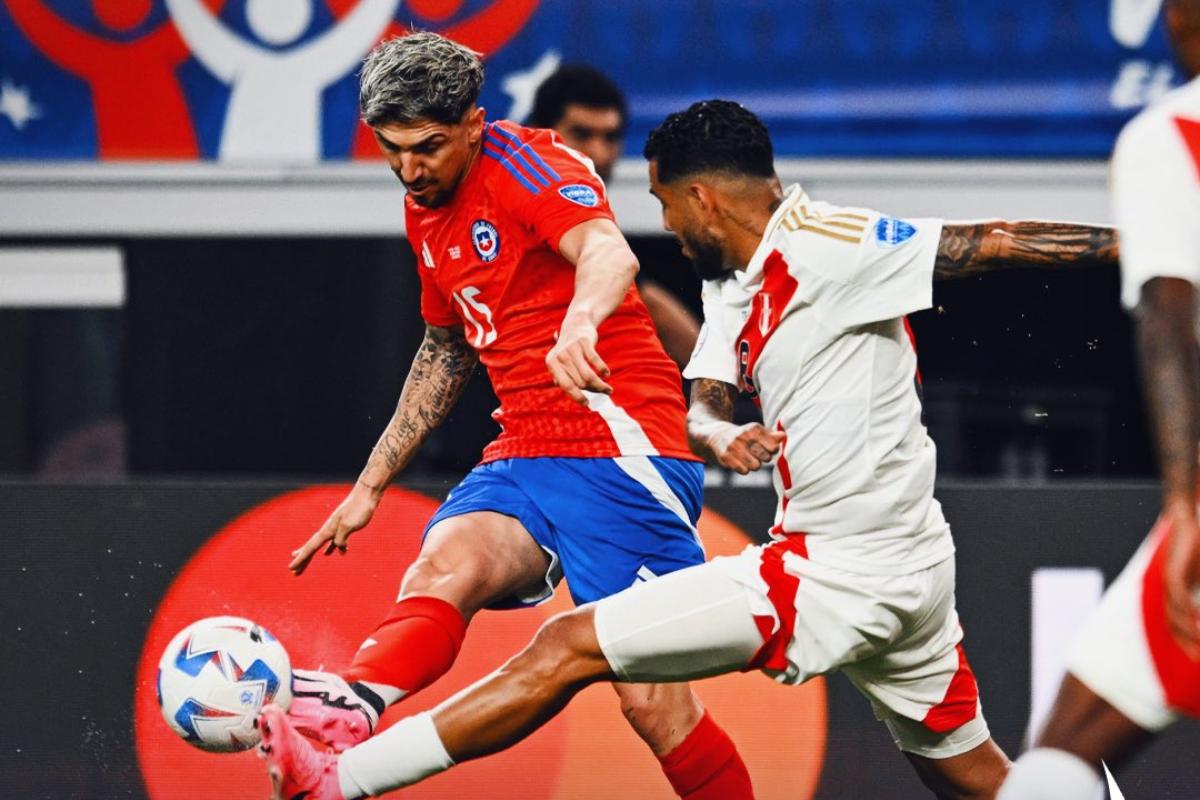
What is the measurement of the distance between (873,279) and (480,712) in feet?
3.62

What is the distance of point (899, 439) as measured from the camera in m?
3.39

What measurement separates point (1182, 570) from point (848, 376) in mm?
1049

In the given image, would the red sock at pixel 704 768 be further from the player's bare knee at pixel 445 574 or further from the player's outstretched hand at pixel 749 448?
the player's outstretched hand at pixel 749 448

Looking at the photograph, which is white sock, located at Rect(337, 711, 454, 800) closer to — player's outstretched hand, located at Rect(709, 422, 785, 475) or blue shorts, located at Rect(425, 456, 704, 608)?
blue shorts, located at Rect(425, 456, 704, 608)

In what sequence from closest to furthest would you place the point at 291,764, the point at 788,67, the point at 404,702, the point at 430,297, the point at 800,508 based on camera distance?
the point at 291,764, the point at 800,508, the point at 430,297, the point at 404,702, the point at 788,67

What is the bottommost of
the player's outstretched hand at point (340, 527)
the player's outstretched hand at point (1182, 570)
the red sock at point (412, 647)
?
the red sock at point (412, 647)

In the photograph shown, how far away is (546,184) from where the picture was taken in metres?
3.79

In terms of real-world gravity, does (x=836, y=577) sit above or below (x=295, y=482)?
above

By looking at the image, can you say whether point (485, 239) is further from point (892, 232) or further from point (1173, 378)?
point (1173, 378)

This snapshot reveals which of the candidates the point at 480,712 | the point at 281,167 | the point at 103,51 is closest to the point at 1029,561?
the point at 480,712

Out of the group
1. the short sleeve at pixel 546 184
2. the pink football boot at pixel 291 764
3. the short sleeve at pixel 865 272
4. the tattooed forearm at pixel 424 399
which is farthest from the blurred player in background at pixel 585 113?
Answer: the pink football boot at pixel 291 764

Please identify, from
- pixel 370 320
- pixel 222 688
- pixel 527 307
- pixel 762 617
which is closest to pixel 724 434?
pixel 762 617

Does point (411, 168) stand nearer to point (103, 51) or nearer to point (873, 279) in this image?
point (873, 279)

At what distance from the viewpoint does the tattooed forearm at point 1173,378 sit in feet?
8.05
